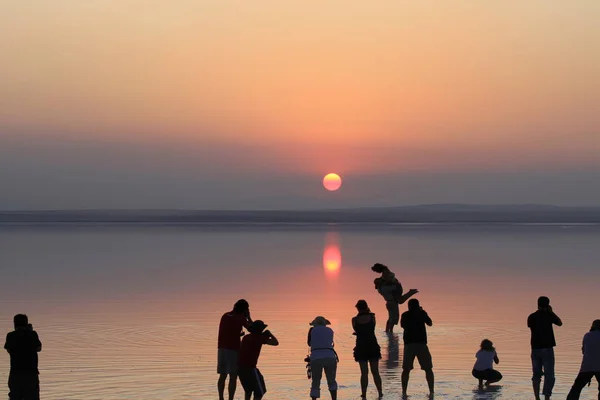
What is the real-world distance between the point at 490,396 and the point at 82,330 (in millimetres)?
11013

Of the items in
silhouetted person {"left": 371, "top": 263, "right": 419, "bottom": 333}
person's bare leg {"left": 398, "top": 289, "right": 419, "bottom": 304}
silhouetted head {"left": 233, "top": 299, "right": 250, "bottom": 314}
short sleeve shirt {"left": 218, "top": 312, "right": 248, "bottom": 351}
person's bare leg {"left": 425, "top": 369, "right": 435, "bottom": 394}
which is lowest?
person's bare leg {"left": 425, "top": 369, "right": 435, "bottom": 394}

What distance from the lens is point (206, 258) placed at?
51906mm

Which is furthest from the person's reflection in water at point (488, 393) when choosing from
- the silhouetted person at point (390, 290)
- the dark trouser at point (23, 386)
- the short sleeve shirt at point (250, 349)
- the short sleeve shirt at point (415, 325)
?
the dark trouser at point (23, 386)

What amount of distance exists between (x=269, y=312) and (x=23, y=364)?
1387 cm

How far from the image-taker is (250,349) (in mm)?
15078

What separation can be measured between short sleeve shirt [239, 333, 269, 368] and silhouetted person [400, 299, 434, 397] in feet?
8.28

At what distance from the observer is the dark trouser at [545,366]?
52.1ft

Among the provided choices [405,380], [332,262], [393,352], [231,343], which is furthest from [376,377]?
[332,262]

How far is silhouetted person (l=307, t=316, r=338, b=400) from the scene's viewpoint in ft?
50.5

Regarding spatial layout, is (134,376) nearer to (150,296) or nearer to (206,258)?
(150,296)

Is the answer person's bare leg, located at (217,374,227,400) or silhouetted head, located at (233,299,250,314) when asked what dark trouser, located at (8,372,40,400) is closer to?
person's bare leg, located at (217,374,227,400)

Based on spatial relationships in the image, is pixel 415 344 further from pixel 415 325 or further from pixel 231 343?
pixel 231 343

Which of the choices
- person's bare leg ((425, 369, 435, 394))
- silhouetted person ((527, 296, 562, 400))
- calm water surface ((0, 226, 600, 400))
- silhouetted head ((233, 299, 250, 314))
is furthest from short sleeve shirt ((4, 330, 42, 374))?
silhouetted person ((527, 296, 562, 400))

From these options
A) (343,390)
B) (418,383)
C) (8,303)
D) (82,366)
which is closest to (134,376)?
(82,366)
